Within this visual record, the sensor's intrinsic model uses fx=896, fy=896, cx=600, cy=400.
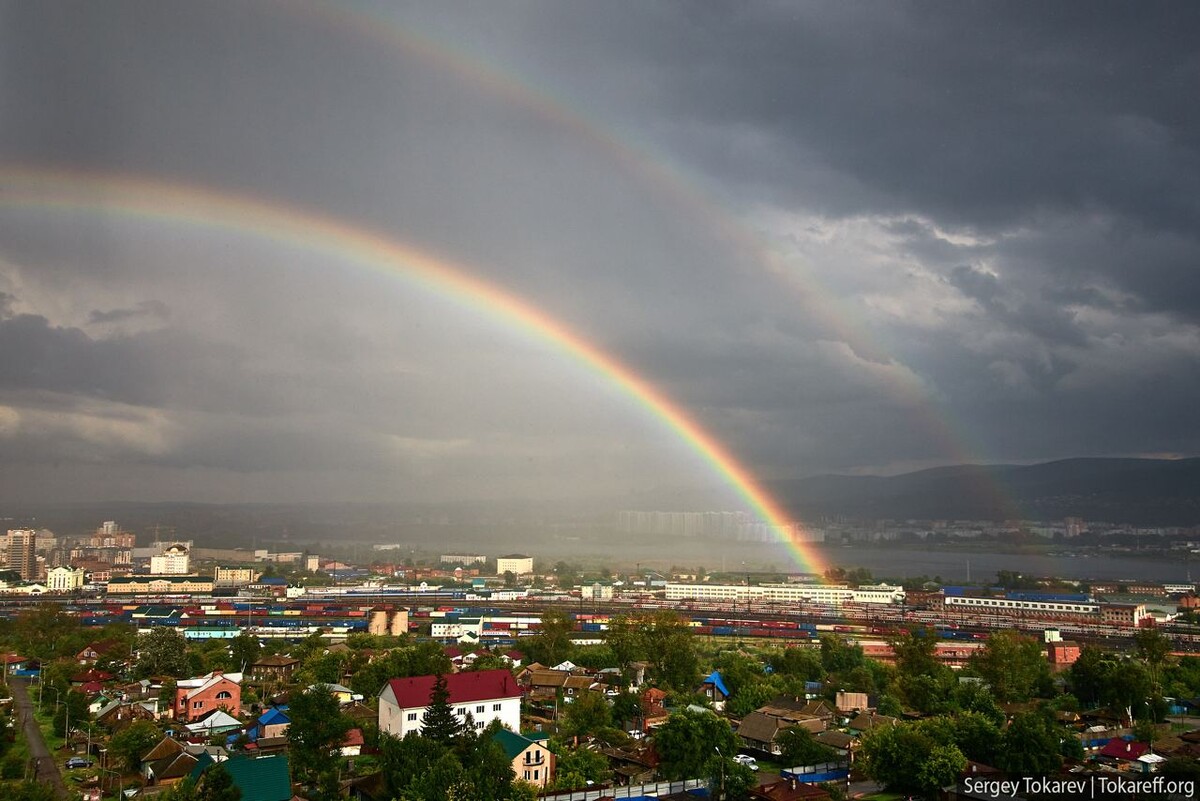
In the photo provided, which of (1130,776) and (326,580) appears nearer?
(1130,776)

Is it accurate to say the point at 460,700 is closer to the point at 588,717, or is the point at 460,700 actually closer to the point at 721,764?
the point at 588,717

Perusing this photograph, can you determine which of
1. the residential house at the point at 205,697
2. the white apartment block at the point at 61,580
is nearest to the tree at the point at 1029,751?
the residential house at the point at 205,697

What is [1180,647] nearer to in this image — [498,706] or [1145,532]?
[498,706]

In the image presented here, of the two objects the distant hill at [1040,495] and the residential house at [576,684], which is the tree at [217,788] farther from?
the distant hill at [1040,495]

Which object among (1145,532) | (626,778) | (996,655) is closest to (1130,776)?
(626,778)

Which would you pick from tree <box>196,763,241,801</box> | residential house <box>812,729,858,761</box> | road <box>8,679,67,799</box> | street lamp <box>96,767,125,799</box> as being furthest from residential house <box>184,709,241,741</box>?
residential house <box>812,729,858,761</box>
